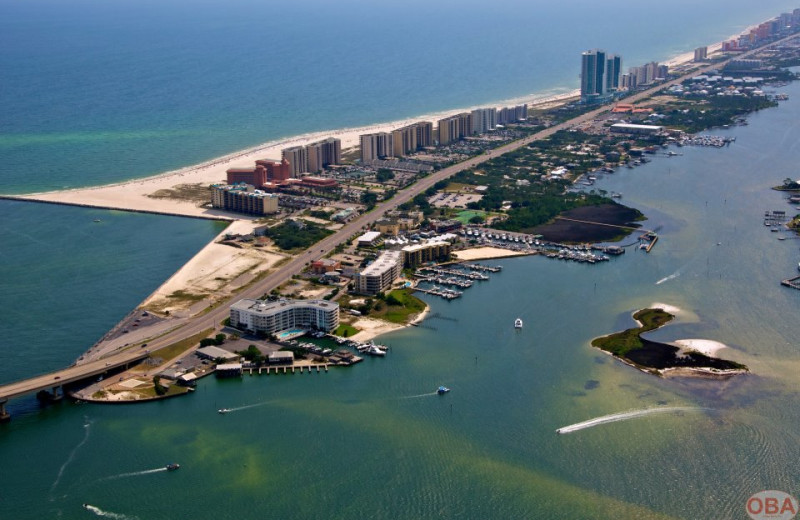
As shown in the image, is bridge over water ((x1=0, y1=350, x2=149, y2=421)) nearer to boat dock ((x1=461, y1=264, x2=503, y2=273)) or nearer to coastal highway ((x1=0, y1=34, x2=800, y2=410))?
coastal highway ((x1=0, y1=34, x2=800, y2=410))

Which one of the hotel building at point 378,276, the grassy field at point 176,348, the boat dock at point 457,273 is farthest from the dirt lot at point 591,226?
the grassy field at point 176,348

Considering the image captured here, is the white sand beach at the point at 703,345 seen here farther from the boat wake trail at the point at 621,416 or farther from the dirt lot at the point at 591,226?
the dirt lot at the point at 591,226

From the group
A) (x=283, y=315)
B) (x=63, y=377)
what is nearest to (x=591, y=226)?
(x=283, y=315)

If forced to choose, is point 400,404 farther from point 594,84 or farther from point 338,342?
point 594,84

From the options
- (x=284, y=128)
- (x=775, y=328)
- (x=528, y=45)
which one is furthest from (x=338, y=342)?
(x=528, y=45)

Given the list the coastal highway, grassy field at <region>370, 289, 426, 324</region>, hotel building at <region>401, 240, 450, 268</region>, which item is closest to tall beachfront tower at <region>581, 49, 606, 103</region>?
the coastal highway

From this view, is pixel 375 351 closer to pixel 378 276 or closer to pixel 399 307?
pixel 399 307
